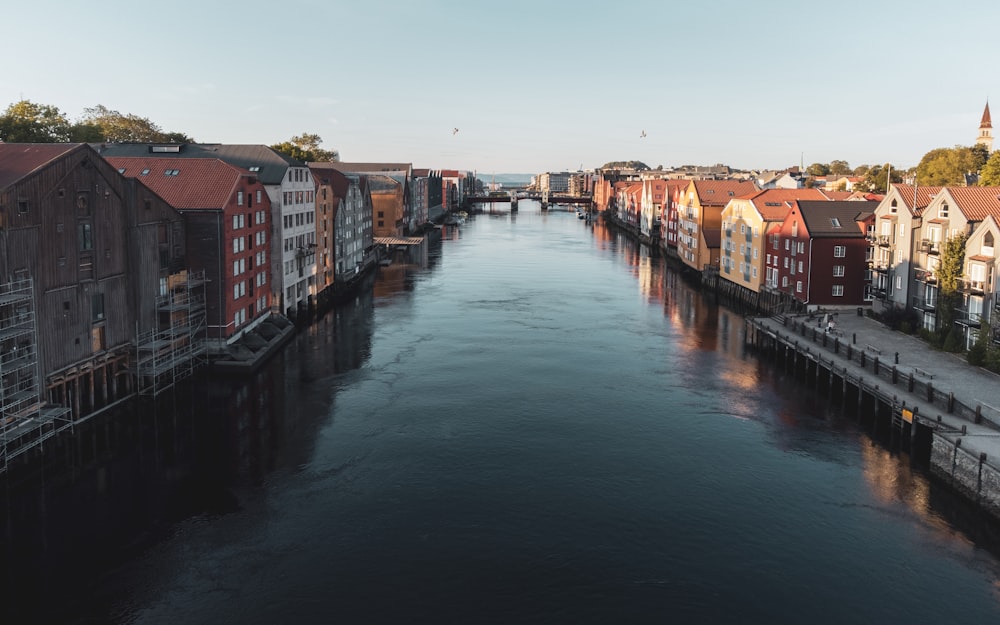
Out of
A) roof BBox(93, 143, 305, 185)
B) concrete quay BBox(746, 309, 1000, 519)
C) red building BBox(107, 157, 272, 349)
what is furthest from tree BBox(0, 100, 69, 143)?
concrete quay BBox(746, 309, 1000, 519)

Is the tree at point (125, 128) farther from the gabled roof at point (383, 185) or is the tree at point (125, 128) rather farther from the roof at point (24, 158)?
the roof at point (24, 158)

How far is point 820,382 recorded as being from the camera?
50969mm

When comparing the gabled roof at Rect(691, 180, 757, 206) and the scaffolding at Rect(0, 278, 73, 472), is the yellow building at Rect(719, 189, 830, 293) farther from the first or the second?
the scaffolding at Rect(0, 278, 73, 472)

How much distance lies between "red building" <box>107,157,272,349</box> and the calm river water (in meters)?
5.44

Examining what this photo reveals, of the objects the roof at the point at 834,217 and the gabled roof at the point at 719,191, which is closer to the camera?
the roof at the point at 834,217

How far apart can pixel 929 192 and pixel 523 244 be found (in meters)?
95.6

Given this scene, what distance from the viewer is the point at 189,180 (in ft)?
178

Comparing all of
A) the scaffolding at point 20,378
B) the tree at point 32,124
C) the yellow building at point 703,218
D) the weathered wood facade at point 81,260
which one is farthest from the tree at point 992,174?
the tree at point 32,124

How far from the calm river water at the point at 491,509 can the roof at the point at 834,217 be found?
2207 cm

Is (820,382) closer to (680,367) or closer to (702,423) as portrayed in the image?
(680,367)

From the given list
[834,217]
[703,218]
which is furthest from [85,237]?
[703,218]

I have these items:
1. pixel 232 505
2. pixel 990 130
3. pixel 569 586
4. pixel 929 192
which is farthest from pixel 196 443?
pixel 990 130

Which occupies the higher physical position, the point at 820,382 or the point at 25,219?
the point at 25,219

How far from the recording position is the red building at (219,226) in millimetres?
51531
